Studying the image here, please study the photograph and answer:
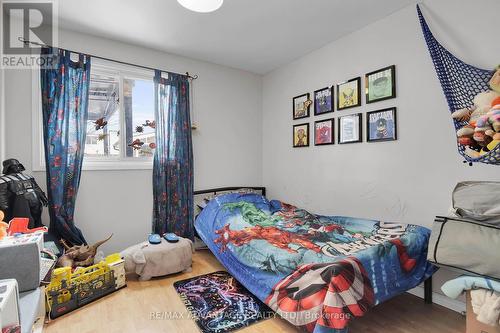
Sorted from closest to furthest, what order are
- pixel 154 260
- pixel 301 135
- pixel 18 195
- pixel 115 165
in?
pixel 18 195
pixel 154 260
pixel 115 165
pixel 301 135

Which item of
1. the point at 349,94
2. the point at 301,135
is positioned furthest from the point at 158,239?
the point at 349,94

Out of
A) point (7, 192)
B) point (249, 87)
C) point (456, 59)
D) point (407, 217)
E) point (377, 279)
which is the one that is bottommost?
point (377, 279)

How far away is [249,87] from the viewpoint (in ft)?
13.4

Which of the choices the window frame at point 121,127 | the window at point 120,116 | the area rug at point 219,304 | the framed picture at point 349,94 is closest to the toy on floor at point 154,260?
the area rug at point 219,304

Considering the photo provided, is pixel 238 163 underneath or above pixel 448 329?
above

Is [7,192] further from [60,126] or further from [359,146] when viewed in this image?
[359,146]

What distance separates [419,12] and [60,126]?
353 centimetres

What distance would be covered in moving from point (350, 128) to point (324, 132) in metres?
0.37

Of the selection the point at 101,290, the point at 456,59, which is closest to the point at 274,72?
the point at 456,59

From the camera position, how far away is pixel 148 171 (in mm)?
3213

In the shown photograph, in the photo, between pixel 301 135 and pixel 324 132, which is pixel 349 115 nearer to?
pixel 324 132

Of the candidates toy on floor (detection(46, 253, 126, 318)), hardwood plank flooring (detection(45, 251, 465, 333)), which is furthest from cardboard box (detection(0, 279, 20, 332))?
toy on floor (detection(46, 253, 126, 318))

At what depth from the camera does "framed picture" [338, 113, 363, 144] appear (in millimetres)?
2781

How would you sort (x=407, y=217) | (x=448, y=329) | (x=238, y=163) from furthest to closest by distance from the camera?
(x=238, y=163) < (x=407, y=217) < (x=448, y=329)
